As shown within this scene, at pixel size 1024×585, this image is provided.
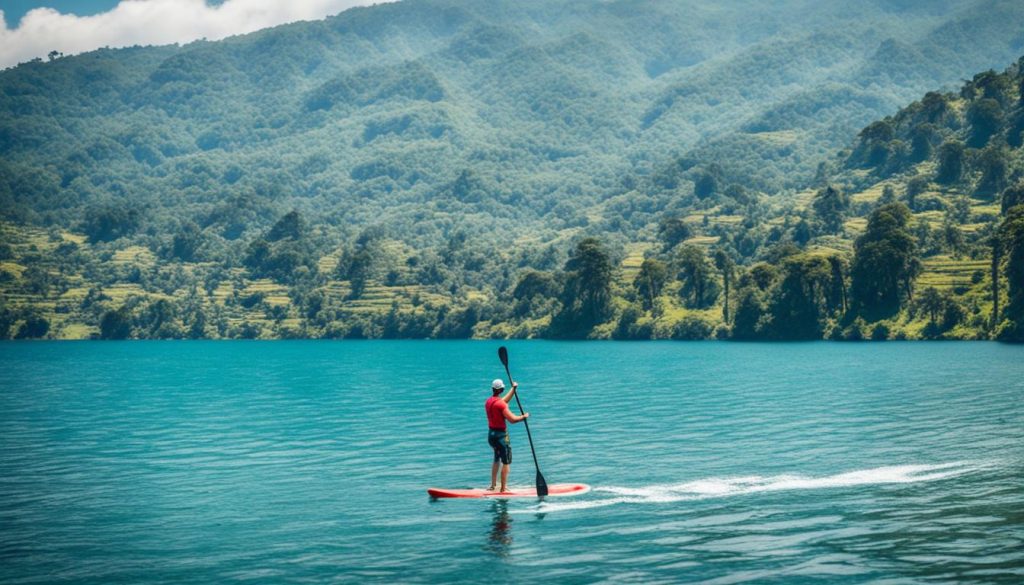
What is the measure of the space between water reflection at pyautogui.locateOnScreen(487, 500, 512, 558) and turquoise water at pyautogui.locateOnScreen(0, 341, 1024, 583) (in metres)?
0.11

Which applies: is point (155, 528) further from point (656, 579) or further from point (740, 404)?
point (740, 404)

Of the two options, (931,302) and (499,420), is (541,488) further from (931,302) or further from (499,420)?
(931,302)

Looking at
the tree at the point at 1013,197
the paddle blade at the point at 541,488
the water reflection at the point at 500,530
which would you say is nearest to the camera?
the water reflection at the point at 500,530

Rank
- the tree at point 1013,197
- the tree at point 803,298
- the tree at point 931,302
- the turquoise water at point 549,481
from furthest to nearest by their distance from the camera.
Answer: the tree at point 1013,197
the tree at point 803,298
the tree at point 931,302
the turquoise water at point 549,481

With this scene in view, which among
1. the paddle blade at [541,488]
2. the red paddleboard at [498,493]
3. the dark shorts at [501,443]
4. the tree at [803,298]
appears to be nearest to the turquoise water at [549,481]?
the red paddleboard at [498,493]

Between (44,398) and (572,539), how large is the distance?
7390cm

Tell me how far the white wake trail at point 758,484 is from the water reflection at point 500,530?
1.24 m

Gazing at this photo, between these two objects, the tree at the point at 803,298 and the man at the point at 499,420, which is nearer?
the man at the point at 499,420

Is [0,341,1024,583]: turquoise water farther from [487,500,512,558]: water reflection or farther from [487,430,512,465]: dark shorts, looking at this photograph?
[487,430,512,465]: dark shorts

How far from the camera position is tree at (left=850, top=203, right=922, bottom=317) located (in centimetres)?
16950

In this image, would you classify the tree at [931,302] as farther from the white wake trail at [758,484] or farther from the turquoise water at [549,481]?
the white wake trail at [758,484]

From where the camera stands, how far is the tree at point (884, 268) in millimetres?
169500

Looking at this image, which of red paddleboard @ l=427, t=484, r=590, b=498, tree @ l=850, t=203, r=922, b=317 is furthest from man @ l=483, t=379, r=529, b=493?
tree @ l=850, t=203, r=922, b=317

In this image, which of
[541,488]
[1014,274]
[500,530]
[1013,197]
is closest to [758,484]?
[541,488]
